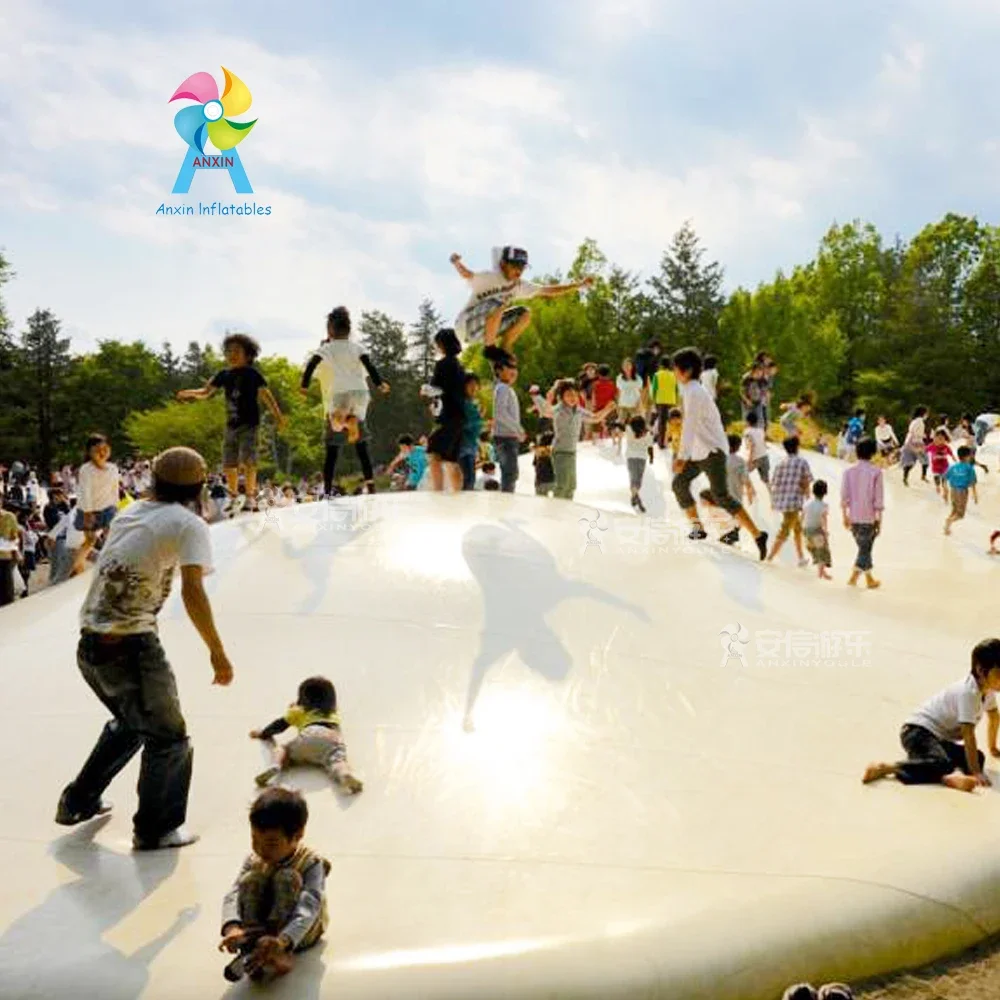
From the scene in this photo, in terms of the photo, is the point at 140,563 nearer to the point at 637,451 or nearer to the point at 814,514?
the point at 814,514

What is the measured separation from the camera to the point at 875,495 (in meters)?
9.84

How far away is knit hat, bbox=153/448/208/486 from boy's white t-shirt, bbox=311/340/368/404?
4981mm

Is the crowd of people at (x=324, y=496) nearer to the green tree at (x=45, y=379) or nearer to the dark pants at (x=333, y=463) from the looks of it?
the dark pants at (x=333, y=463)

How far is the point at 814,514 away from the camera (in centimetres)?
1082

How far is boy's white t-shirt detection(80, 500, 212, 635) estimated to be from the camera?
3.75 m

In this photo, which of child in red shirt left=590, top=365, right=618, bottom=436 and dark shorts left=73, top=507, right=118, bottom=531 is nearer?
dark shorts left=73, top=507, right=118, bottom=531

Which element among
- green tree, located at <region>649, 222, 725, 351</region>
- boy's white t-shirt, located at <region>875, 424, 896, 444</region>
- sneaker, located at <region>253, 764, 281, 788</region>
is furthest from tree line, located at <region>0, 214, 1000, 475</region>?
sneaker, located at <region>253, 764, 281, 788</region>

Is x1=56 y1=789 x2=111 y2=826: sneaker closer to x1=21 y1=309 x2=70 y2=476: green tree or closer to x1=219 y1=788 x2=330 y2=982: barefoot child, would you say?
x1=219 y1=788 x2=330 y2=982: barefoot child

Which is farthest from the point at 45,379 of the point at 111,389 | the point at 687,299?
the point at 687,299

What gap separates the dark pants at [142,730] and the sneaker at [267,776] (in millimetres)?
468

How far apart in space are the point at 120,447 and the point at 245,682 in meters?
63.2

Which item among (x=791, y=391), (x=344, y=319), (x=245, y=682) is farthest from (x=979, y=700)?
(x=791, y=391)

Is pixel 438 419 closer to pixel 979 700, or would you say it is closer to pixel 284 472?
pixel 979 700

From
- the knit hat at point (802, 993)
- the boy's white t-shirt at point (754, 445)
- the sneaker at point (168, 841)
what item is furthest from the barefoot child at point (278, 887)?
the boy's white t-shirt at point (754, 445)
